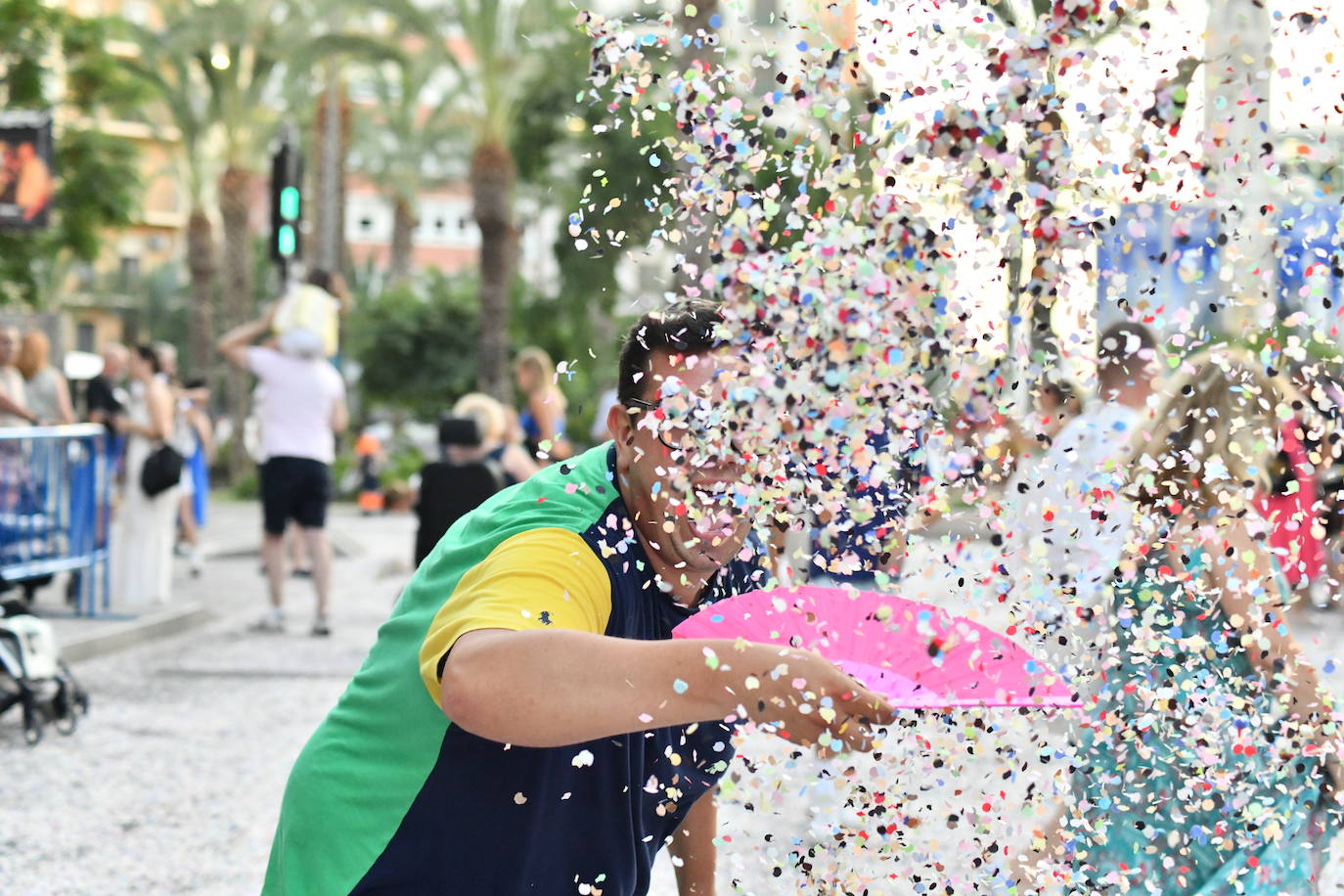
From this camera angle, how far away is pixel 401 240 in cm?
4972

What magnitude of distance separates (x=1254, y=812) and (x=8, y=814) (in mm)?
5511

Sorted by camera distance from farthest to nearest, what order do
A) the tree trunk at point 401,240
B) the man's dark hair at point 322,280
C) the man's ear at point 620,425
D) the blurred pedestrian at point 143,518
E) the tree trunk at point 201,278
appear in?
the tree trunk at point 401,240 < the tree trunk at point 201,278 < the blurred pedestrian at point 143,518 < the man's dark hair at point 322,280 < the man's ear at point 620,425

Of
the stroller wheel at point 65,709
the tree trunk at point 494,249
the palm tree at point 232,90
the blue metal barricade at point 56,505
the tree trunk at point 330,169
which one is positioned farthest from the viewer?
the palm tree at point 232,90

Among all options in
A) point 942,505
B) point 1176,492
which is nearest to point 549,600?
point 942,505

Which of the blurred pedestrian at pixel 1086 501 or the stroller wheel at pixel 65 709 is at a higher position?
the blurred pedestrian at pixel 1086 501

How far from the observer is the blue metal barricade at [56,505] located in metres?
10.1

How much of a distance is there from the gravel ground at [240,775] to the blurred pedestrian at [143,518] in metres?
0.67

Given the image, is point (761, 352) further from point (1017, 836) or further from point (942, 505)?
point (1017, 836)

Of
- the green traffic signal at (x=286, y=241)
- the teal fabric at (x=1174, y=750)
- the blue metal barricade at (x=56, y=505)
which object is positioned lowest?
the blue metal barricade at (x=56, y=505)

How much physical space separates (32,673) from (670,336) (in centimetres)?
649

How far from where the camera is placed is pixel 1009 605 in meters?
1.69

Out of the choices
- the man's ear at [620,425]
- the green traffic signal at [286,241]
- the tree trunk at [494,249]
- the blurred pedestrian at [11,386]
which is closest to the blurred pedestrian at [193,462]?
the green traffic signal at [286,241]

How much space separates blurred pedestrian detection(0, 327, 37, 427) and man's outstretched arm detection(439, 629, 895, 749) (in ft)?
33.7

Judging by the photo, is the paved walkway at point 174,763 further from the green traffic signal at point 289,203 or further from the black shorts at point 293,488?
the green traffic signal at point 289,203
